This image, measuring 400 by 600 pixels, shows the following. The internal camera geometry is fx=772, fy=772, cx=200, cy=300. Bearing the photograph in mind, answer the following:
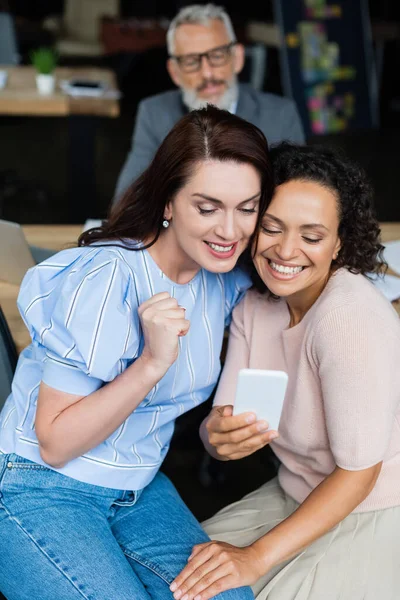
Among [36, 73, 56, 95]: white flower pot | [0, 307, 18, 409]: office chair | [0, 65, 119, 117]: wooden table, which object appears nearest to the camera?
[0, 307, 18, 409]: office chair

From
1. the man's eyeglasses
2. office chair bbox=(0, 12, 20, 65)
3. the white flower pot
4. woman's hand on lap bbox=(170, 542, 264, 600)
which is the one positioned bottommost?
woman's hand on lap bbox=(170, 542, 264, 600)

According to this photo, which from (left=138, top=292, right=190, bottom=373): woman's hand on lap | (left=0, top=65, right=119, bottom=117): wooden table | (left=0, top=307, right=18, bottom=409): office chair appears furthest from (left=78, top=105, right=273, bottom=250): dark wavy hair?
(left=0, top=65, right=119, bottom=117): wooden table

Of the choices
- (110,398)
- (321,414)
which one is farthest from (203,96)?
(110,398)

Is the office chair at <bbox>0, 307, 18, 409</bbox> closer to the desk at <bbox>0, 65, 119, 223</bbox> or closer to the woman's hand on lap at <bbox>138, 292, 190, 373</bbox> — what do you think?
the woman's hand on lap at <bbox>138, 292, 190, 373</bbox>

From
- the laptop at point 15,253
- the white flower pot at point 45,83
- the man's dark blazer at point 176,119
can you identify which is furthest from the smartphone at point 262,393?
the white flower pot at point 45,83

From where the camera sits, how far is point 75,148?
14.6 feet

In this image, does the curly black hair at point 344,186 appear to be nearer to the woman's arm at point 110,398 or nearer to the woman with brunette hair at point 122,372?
the woman with brunette hair at point 122,372

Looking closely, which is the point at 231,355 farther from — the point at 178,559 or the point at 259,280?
the point at 178,559

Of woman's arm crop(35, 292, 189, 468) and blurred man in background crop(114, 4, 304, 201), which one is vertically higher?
blurred man in background crop(114, 4, 304, 201)

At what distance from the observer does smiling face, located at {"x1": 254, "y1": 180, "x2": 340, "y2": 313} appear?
5.00 ft

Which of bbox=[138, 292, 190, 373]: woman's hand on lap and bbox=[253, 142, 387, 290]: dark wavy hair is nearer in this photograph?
bbox=[138, 292, 190, 373]: woman's hand on lap

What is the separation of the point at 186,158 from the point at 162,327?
341 mm

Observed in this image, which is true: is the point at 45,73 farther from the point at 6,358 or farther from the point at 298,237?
the point at 298,237

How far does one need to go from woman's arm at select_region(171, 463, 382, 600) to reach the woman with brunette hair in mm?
50
